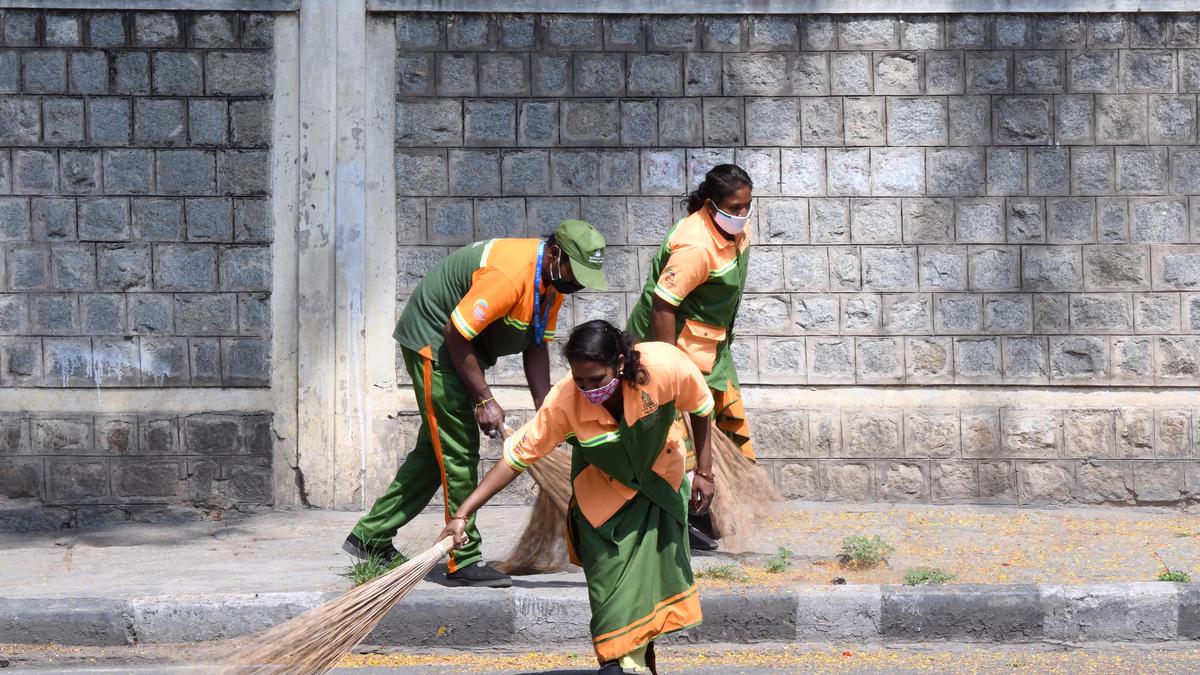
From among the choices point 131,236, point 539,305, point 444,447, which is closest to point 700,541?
point 444,447

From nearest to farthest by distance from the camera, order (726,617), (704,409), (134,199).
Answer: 1. (704,409)
2. (726,617)
3. (134,199)

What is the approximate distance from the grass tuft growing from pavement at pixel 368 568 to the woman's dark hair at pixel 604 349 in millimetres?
1861

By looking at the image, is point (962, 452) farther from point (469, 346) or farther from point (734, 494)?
point (469, 346)

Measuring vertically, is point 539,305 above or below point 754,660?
above

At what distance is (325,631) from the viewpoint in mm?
4754

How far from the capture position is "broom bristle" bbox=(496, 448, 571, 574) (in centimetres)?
637

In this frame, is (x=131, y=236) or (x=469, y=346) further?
(x=131, y=236)

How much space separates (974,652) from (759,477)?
1.52 m

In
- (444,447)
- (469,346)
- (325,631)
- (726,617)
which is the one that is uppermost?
(469,346)

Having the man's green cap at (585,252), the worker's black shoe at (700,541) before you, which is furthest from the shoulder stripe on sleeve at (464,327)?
the worker's black shoe at (700,541)

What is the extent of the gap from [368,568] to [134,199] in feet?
10.3

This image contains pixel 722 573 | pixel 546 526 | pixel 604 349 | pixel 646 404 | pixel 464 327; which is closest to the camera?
pixel 604 349

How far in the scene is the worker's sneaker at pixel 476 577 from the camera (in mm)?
6355

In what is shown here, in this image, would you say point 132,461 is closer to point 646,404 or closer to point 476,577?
point 476,577
